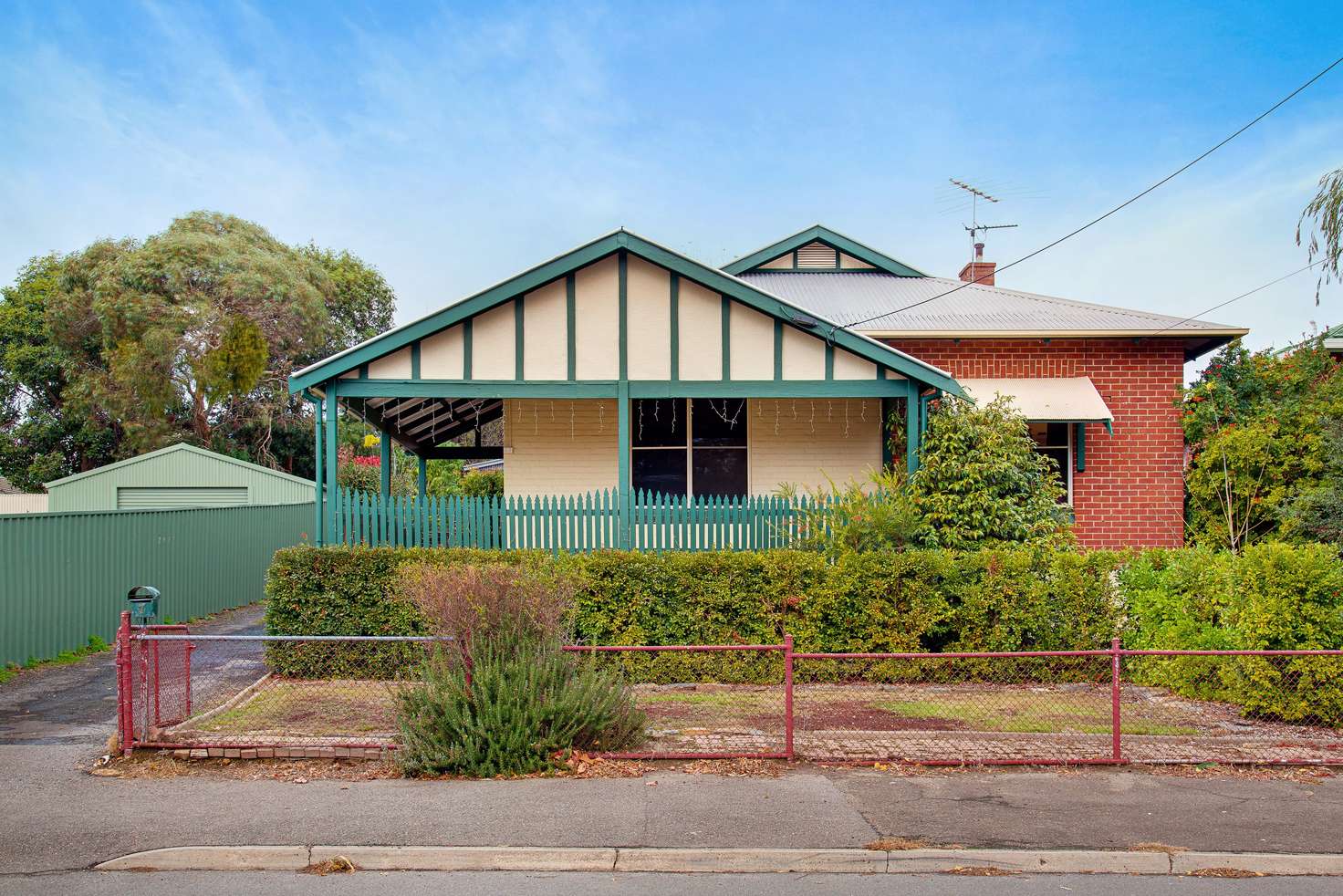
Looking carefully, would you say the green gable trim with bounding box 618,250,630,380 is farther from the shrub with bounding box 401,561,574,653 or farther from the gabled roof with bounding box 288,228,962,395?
the shrub with bounding box 401,561,574,653

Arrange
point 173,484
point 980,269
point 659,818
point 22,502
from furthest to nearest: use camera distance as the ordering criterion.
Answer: point 22,502 → point 173,484 → point 980,269 → point 659,818

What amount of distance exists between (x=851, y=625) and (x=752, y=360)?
11.4 feet

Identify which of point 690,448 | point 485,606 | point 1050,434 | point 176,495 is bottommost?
point 485,606

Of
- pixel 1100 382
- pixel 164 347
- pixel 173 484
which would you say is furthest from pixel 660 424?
pixel 164 347

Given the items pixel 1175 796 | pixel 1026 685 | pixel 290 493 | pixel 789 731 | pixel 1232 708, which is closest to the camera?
pixel 1175 796

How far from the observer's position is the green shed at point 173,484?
22828mm

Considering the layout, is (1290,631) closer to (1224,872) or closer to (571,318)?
(1224,872)

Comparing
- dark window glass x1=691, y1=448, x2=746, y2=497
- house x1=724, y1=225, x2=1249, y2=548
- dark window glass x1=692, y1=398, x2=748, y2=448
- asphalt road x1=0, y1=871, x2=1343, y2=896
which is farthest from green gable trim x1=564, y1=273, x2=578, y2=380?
asphalt road x1=0, y1=871, x2=1343, y2=896

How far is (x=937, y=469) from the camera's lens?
11367 millimetres

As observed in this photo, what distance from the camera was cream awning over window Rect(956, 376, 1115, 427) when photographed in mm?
13039

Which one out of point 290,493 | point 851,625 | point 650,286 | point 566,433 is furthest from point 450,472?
point 851,625

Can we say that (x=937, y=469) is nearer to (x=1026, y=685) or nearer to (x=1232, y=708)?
(x=1026, y=685)

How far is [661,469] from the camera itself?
14469mm

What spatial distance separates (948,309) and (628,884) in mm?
11733
